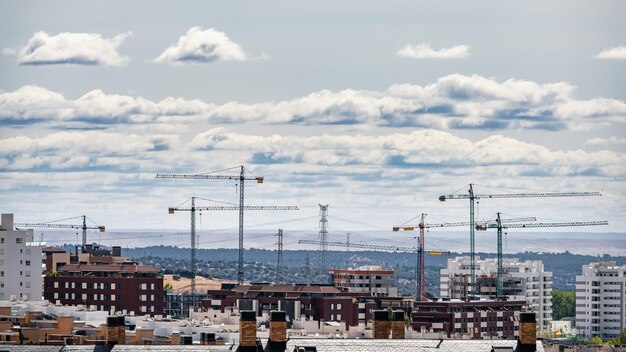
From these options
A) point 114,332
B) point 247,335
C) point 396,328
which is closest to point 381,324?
point 396,328

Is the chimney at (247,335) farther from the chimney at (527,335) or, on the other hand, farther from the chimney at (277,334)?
the chimney at (527,335)

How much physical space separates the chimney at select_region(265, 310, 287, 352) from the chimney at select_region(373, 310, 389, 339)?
875cm

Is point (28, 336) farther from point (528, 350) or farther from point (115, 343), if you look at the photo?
point (528, 350)

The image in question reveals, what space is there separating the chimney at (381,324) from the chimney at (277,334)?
344 inches

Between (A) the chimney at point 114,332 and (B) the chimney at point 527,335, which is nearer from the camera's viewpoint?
(B) the chimney at point 527,335

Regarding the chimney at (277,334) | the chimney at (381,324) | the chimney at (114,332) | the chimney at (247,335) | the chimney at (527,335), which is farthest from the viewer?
the chimney at (381,324)

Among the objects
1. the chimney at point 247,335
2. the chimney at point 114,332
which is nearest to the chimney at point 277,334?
the chimney at point 247,335

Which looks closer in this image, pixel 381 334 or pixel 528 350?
pixel 528 350

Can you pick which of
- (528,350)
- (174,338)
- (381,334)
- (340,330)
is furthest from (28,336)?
(340,330)

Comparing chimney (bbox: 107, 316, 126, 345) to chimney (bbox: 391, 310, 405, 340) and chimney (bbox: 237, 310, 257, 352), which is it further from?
chimney (bbox: 391, 310, 405, 340)

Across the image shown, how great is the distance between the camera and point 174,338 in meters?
130

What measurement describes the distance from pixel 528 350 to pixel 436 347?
3567 millimetres

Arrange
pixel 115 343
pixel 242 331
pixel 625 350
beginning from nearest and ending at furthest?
pixel 242 331 → pixel 115 343 → pixel 625 350

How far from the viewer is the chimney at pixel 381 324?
88.5 metres
